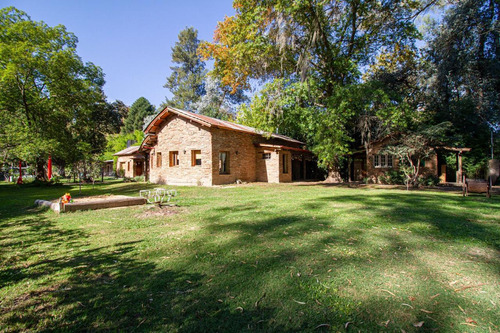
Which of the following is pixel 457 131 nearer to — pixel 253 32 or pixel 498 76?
pixel 498 76

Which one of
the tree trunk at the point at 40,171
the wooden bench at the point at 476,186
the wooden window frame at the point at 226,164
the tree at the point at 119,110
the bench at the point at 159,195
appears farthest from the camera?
the tree at the point at 119,110

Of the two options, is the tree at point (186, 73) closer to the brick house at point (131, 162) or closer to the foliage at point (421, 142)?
the brick house at point (131, 162)

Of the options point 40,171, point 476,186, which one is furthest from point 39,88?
point 476,186

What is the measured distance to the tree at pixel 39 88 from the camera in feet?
49.5

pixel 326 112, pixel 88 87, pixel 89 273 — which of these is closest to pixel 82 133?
pixel 88 87

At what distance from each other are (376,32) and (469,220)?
14.5 metres

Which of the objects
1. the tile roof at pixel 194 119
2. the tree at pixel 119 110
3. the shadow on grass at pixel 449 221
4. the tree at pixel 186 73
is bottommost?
the shadow on grass at pixel 449 221

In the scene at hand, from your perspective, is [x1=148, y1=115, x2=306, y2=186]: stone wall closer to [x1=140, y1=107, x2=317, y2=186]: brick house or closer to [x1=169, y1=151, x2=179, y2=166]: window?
[x1=140, y1=107, x2=317, y2=186]: brick house

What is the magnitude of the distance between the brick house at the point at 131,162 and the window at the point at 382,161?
78.2 ft

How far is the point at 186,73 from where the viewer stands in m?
42.4

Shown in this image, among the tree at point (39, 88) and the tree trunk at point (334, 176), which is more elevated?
the tree at point (39, 88)

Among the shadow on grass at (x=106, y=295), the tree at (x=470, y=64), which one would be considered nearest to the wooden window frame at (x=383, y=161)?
the tree at (x=470, y=64)

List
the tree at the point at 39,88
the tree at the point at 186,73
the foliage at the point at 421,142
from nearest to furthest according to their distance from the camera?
the foliage at the point at 421,142, the tree at the point at 39,88, the tree at the point at 186,73

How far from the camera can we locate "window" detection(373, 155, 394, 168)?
62.5 ft
